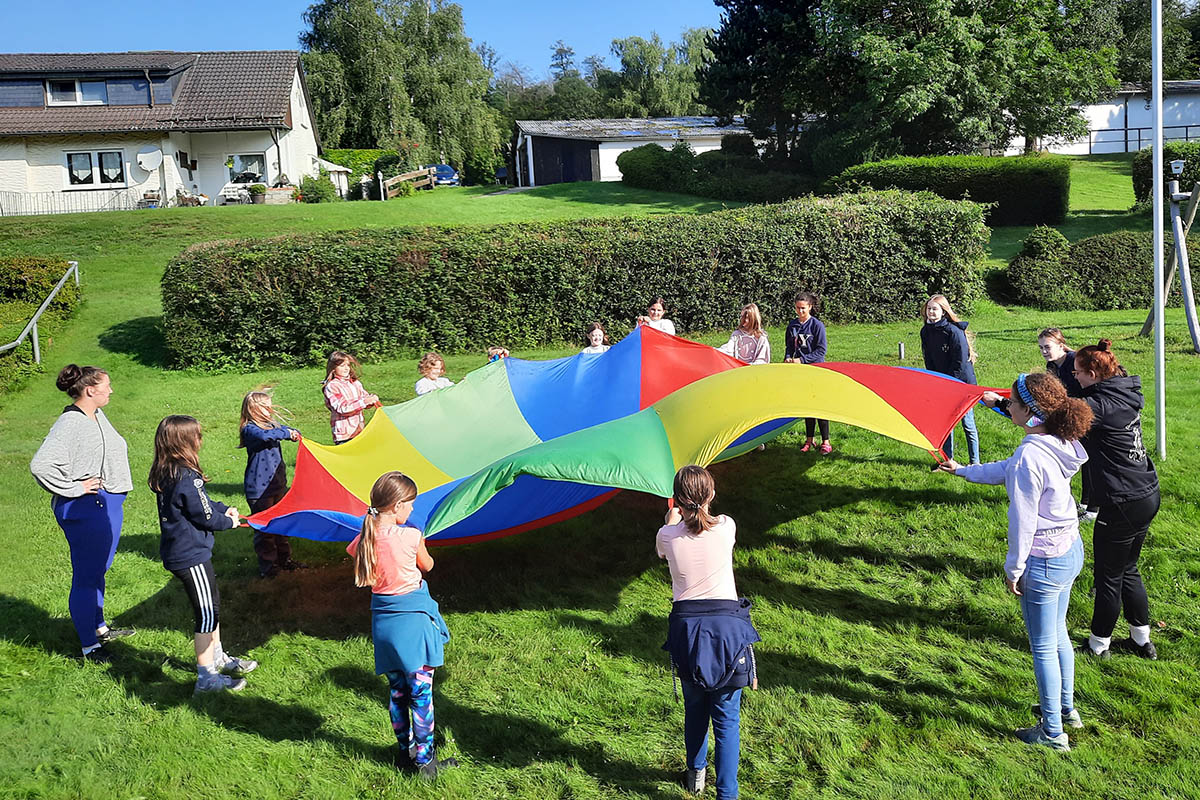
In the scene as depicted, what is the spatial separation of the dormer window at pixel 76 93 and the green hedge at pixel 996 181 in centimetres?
2706

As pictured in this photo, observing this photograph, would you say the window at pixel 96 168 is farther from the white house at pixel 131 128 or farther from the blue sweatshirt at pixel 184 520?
the blue sweatshirt at pixel 184 520

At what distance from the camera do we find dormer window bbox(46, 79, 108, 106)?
1281 inches

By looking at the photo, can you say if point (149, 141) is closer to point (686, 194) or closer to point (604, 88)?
point (686, 194)

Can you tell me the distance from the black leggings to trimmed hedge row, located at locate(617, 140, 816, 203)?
24155mm

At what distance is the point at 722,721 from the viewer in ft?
14.0

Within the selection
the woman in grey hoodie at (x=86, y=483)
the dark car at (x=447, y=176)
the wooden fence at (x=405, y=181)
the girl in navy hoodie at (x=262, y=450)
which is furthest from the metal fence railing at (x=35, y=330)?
the dark car at (x=447, y=176)

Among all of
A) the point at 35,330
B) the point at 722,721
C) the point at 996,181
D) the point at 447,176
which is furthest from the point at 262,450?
the point at 447,176

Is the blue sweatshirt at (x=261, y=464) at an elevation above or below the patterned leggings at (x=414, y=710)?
above

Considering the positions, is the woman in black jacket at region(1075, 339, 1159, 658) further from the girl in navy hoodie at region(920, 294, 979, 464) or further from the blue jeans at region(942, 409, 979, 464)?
the blue jeans at region(942, 409, 979, 464)

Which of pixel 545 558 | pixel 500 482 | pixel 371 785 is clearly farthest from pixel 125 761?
pixel 545 558

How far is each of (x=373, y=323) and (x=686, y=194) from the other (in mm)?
18397

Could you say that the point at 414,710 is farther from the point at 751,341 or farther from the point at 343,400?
the point at 751,341

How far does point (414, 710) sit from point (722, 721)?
1603 mm

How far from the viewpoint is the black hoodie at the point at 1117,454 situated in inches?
205
